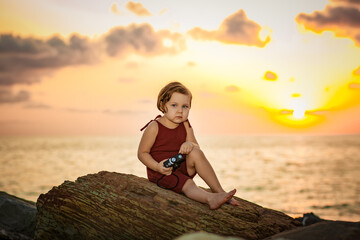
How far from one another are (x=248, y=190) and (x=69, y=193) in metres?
18.0

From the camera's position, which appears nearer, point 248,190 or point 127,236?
point 127,236

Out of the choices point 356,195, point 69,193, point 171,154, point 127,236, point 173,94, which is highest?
point 356,195

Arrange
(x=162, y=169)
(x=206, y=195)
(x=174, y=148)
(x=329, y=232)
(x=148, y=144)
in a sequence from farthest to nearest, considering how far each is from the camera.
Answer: (x=174, y=148), (x=148, y=144), (x=162, y=169), (x=206, y=195), (x=329, y=232)

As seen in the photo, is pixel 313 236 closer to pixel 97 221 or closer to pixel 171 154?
pixel 171 154

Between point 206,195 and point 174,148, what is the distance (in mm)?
1057

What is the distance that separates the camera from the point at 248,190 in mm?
21375

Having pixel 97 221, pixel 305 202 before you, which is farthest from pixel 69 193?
pixel 305 202

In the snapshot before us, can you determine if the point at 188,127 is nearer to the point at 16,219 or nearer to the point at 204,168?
the point at 204,168

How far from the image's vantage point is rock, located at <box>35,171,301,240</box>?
180 inches

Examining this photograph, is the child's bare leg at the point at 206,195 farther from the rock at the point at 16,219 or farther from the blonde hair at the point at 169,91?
the rock at the point at 16,219

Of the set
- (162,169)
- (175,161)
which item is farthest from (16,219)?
(175,161)

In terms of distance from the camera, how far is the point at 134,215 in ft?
15.3

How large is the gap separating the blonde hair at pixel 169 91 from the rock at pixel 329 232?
266 centimetres

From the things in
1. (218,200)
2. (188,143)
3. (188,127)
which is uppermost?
(188,127)
